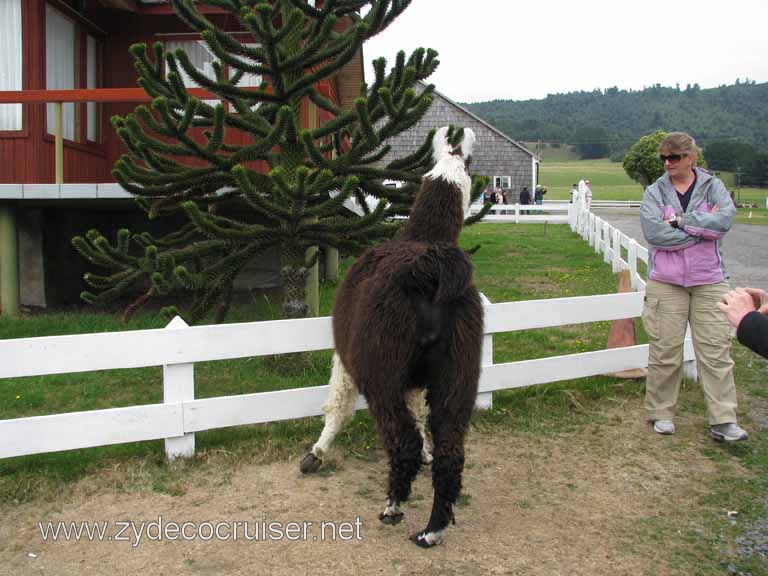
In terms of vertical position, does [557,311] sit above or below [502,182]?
below

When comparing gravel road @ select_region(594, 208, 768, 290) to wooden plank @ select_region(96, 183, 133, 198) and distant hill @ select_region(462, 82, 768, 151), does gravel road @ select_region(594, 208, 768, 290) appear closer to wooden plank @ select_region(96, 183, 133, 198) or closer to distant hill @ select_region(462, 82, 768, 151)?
wooden plank @ select_region(96, 183, 133, 198)

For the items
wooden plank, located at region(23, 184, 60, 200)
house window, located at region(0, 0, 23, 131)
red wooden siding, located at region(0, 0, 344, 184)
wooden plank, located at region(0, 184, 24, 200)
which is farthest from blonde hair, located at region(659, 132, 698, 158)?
house window, located at region(0, 0, 23, 131)

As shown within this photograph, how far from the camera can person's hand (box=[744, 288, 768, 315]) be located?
8.37 feet

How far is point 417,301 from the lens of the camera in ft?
10.8

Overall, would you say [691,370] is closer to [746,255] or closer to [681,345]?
[681,345]

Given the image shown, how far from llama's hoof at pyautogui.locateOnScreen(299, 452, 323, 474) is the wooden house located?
4.70 meters

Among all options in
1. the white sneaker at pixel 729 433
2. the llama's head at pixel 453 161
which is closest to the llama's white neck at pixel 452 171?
the llama's head at pixel 453 161

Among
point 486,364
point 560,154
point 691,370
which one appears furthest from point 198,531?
point 560,154

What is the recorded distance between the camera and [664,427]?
521 centimetres

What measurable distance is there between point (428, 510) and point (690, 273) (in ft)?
8.86

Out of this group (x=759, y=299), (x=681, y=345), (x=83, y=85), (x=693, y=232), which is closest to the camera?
(x=759, y=299)

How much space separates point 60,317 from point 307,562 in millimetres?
5728

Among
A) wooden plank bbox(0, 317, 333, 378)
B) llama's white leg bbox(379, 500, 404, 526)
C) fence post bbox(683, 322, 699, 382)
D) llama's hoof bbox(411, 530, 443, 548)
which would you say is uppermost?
wooden plank bbox(0, 317, 333, 378)

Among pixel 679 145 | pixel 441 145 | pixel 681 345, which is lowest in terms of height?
pixel 681 345
